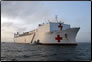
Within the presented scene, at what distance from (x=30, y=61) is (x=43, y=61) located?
0.62 metres

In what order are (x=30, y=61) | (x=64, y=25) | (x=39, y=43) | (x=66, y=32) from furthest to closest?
(x=39, y=43)
(x=64, y=25)
(x=66, y=32)
(x=30, y=61)

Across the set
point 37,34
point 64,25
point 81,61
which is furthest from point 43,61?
point 37,34

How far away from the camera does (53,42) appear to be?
61.2 ft

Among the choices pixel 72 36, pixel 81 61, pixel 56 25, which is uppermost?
pixel 56 25

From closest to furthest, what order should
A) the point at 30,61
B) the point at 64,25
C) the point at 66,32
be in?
the point at 30,61 < the point at 66,32 < the point at 64,25

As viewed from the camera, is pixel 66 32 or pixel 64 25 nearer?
pixel 66 32

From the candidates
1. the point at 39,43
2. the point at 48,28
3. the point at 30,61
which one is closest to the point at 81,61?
A: the point at 30,61

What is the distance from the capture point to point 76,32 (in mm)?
18172

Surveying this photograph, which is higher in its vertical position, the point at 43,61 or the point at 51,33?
the point at 51,33

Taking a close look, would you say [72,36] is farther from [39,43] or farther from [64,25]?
[39,43]

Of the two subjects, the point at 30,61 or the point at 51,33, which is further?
the point at 51,33

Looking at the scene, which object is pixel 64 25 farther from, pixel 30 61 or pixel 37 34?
pixel 30 61

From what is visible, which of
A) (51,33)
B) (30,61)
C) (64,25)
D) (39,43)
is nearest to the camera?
(30,61)

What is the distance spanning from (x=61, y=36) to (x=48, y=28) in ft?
7.97
